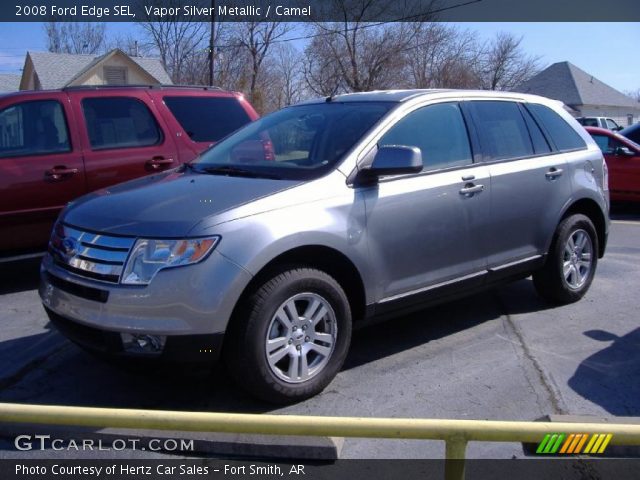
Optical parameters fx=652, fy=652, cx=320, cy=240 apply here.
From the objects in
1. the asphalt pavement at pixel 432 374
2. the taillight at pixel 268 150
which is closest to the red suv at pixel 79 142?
the asphalt pavement at pixel 432 374

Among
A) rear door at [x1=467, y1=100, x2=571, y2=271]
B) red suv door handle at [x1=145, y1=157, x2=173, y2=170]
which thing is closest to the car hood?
rear door at [x1=467, y1=100, x2=571, y2=271]

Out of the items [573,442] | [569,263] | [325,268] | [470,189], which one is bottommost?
[569,263]

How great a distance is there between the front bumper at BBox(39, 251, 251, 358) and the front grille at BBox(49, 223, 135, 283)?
0.07m

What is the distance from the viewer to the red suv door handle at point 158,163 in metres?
6.51

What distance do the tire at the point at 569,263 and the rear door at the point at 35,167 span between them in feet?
14.0

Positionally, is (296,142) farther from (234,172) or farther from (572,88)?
(572,88)

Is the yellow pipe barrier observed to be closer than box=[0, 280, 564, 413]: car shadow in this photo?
Yes

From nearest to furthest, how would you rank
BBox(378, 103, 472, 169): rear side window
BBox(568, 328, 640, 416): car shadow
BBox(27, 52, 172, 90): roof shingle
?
BBox(568, 328, 640, 416): car shadow
BBox(378, 103, 472, 169): rear side window
BBox(27, 52, 172, 90): roof shingle

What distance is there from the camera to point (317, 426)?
2.08 metres

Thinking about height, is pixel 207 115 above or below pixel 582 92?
below

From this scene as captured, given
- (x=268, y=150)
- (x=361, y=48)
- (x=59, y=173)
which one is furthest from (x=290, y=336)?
(x=361, y=48)

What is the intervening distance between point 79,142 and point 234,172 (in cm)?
265

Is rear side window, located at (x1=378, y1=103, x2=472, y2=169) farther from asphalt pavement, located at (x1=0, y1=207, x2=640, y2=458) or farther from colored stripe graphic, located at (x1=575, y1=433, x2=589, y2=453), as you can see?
colored stripe graphic, located at (x1=575, y1=433, x2=589, y2=453)

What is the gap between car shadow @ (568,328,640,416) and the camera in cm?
384
